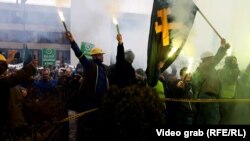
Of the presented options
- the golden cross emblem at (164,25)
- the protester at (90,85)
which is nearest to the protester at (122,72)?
the protester at (90,85)

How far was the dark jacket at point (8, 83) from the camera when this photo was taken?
407cm

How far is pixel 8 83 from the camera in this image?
407 centimetres

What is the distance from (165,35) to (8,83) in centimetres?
264

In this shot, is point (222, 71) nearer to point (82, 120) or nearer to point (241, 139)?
point (82, 120)

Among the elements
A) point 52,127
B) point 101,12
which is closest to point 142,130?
point 52,127

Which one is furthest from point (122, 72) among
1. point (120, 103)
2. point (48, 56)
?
point (48, 56)

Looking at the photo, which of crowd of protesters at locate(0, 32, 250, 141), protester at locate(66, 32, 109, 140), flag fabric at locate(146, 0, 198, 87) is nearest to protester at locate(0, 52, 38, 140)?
crowd of protesters at locate(0, 32, 250, 141)

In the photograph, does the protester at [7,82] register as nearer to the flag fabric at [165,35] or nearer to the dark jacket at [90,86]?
the dark jacket at [90,86]

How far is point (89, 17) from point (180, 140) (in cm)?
703

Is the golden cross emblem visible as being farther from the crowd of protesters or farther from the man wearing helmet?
the man wearing helmet

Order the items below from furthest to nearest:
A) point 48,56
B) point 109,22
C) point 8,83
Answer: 1. point 48,56
2. point 109,22
3. point 8,83

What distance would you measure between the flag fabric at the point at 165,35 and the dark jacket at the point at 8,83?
→ 216 centimetres

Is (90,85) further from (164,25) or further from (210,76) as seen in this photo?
(210,76)

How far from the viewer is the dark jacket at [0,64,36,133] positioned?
4.07m
